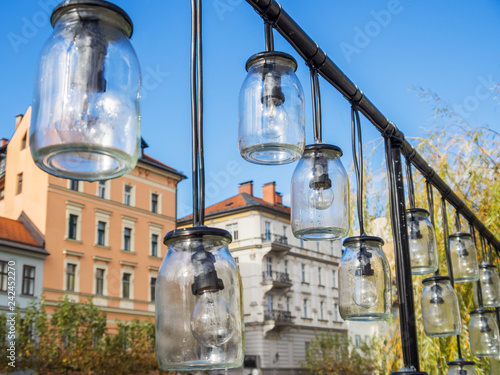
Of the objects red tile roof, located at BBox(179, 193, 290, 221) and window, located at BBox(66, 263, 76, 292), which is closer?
window, located at BBox(66, 263, 76, 292)

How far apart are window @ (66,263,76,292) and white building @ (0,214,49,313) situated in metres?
1.19

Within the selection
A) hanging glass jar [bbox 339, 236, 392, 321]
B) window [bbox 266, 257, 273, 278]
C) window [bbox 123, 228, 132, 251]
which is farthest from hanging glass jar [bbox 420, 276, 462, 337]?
window [bbox 266, 257, 273, 278]

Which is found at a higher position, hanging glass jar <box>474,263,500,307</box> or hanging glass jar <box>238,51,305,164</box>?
hanging glass jar <box>238,51,305,164</box>

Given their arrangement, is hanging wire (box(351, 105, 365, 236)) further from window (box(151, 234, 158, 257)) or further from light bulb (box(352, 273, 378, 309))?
window (box(151, 234, 158, 257))

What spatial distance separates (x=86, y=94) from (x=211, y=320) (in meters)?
0.40

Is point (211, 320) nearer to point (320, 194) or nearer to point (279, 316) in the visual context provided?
point (320, 194)

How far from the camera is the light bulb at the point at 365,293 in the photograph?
5.59 ft

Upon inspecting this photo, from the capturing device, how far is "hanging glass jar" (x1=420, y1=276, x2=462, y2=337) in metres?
2.66

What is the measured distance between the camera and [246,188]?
36.3m

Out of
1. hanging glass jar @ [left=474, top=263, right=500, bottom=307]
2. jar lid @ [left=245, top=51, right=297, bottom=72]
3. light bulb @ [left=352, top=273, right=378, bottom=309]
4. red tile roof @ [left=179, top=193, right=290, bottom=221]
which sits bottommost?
light bulb @ [left=352, top=273, right=378, bottom=309]

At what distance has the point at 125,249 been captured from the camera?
78.7ft

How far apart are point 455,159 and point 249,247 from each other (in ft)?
86.1

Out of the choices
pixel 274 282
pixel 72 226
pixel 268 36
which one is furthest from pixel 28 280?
pixel 268 36

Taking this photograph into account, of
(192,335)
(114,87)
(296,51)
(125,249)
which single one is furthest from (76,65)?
(125,249)
